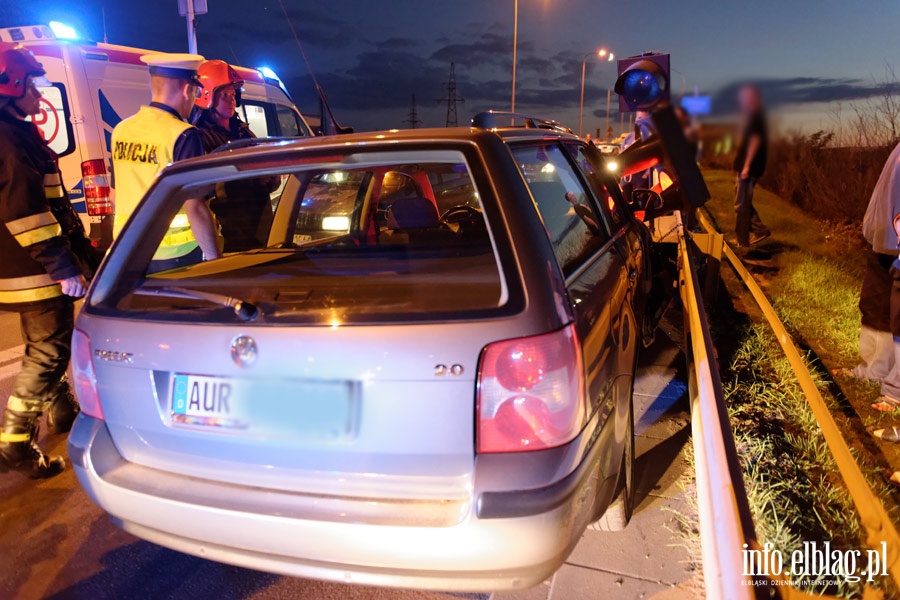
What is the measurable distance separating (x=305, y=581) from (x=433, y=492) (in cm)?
105

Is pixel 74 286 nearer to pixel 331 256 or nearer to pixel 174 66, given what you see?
pixel 174 66

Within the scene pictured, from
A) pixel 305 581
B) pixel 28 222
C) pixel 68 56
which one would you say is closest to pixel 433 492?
pixel 305 581

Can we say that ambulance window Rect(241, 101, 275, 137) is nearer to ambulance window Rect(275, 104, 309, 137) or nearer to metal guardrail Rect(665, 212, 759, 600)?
ambulance window Rect(275, 104, 309, 137)

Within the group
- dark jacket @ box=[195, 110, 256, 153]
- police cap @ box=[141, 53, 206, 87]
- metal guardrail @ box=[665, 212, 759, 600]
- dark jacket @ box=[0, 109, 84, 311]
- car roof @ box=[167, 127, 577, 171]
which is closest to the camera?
metal guardrail @ box=[665, 212, 759, 600]

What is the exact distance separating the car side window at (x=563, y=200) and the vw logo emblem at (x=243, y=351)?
116 cm

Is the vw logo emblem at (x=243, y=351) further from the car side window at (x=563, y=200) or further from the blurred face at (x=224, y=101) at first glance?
the blurred face at (x=224, y=101)

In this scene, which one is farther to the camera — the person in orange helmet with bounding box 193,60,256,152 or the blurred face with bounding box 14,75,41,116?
the person in orange helmet with bounding box 193,60,256,152

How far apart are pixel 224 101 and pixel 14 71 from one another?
4.99 feet

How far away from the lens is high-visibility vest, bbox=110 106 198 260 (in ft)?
11.6

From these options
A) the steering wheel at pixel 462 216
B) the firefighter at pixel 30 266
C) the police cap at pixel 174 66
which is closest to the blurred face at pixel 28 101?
the firefighter at pixel 30 266

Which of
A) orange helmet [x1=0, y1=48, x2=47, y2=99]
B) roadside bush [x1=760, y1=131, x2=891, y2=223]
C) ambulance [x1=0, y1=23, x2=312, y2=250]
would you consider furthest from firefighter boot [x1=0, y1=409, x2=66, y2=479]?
roadside bush [x1=760, y1=131, x2=891, y2=223]

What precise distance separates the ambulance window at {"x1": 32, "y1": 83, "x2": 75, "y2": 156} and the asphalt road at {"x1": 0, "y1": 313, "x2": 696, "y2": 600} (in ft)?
16.9

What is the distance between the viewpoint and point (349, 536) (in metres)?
1.85

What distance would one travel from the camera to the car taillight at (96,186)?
23.2 feet
